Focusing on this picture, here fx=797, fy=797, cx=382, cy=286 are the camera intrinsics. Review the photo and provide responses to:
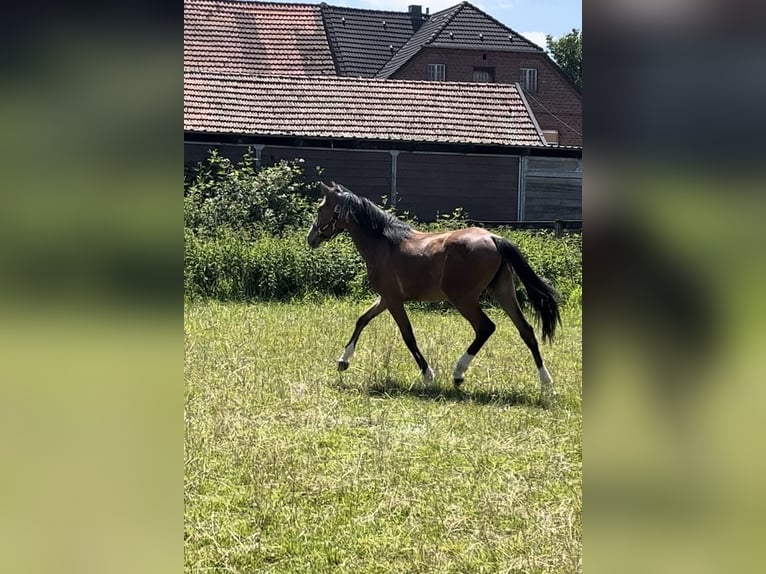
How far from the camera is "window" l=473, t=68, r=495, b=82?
120ft

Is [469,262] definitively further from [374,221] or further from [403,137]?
[403,137]

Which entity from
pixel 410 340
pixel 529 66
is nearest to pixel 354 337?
pixel 410 340

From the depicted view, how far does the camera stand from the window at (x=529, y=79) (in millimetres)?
37375

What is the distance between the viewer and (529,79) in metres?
37.9

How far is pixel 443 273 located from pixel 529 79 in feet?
109

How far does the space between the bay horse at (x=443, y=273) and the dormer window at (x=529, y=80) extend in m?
32.0

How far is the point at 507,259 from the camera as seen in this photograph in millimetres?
6609

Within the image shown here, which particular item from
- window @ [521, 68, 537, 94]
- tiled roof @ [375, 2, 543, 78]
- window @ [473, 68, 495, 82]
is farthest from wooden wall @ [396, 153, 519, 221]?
window @ [521, 68, 537, 94]

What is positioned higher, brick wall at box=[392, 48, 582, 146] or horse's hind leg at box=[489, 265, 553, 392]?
brick wall at box=[392, 48, 582, 146]

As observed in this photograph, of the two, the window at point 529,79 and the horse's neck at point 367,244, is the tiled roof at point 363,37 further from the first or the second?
the horse's neck at point 367,244

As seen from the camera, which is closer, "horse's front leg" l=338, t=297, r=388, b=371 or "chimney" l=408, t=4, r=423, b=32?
"horse's front leg" l=338, t=297, r=388, b=371

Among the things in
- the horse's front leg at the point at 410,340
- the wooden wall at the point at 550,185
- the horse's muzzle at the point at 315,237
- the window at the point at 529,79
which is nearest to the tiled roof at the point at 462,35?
the window at the point at 529,79
